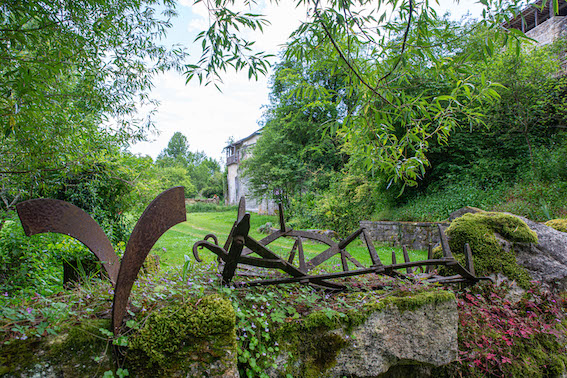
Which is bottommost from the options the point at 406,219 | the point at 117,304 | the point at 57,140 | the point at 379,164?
the point at 406,219

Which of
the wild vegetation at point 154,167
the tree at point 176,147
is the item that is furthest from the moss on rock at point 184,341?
the tree at point 176,147

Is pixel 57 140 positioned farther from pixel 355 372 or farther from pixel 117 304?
pixel 355 372

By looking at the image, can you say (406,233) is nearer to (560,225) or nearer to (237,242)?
(560,225)

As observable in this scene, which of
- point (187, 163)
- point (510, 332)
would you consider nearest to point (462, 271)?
point (510, 332)

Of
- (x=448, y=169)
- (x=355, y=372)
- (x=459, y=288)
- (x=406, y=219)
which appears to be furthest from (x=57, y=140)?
(x=448, y=169)

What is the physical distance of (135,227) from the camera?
4.36 ft

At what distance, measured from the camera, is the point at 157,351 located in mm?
1320

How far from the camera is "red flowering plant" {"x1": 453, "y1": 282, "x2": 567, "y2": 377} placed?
2350mm

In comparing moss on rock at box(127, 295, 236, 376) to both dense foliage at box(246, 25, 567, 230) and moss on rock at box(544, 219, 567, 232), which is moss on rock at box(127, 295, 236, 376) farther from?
dense foliage at box(246, 25, 567, 230)

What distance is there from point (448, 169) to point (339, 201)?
4.47 metres

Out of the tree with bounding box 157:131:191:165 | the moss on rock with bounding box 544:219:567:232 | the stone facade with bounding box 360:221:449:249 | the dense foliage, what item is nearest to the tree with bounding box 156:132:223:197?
the tree with bounding box 157:131:191:165

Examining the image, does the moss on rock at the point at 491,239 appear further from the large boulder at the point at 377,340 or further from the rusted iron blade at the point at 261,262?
the rusted iron blade at the point at 261,262

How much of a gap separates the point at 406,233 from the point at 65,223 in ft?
32.8

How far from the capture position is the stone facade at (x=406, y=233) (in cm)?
920
